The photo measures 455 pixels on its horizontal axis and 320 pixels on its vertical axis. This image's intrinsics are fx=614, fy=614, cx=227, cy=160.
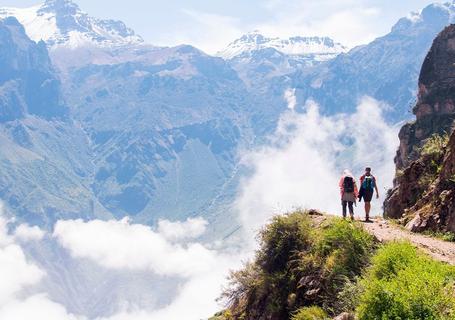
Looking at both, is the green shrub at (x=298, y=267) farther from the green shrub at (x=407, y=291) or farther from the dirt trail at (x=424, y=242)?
the green shrub at (x=407, y=291)

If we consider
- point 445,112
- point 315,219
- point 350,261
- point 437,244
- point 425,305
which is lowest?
point 425,305

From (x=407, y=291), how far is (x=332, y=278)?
221 inches

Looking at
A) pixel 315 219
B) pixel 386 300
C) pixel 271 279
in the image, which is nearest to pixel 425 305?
pixel 386 300

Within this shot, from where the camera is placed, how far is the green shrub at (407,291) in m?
13.2

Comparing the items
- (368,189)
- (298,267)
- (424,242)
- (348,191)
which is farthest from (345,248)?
(368,189)

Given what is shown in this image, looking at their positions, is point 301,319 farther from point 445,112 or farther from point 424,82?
point 424,82

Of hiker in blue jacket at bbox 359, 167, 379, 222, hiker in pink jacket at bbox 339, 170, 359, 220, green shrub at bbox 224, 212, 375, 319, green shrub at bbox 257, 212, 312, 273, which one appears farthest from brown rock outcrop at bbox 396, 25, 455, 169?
green shrub at bbox 257, 212, 312, 273

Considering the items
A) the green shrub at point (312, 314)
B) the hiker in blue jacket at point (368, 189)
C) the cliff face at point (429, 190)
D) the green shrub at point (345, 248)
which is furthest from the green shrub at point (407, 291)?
the hiker in blue jacket at point (368, 189)

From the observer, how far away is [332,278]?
19.2 meters

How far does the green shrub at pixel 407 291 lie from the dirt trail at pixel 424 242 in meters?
3.33

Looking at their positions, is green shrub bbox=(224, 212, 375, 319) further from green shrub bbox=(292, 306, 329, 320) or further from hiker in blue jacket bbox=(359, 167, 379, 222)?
hiker in blue jacket bbox=(359, 167, 379, 222)

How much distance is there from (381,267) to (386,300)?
2578mm

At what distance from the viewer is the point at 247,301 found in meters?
24.1

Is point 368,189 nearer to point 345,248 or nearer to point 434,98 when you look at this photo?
point 345,248
